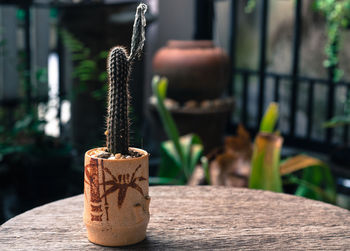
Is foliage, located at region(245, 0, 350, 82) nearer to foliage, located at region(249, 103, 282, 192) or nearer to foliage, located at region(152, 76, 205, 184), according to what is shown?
foliage, located at region(152, 76, 205, 184)

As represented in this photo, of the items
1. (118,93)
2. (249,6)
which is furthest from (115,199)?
(249,6)

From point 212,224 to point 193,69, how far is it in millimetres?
2450

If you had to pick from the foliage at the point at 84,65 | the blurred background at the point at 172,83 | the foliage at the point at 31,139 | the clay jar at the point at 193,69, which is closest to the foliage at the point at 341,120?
the blurred background at the point at 172,83

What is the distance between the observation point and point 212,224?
112cm

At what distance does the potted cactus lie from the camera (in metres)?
0.98

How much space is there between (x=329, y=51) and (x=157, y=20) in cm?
131

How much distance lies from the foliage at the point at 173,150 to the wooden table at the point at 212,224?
1.09m

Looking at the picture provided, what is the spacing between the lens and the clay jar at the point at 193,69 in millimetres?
3502

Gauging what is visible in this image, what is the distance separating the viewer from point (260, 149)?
73.9 inches

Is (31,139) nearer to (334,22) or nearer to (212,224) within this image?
(334,22)

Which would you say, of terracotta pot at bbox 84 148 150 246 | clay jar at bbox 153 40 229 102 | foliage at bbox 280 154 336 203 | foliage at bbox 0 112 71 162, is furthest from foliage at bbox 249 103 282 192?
clay jar at bbox 153 40 229 102

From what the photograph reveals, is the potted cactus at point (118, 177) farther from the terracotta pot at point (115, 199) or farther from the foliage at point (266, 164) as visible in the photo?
the foliage at point (266, 164)

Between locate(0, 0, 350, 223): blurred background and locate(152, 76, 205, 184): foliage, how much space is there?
2 cm

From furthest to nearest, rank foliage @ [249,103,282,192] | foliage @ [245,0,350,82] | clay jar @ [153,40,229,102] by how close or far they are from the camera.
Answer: clay jar @ [153,40,229,102] → foliage @ [245,0,350,82] → foliage @ [249,103,282,192]
